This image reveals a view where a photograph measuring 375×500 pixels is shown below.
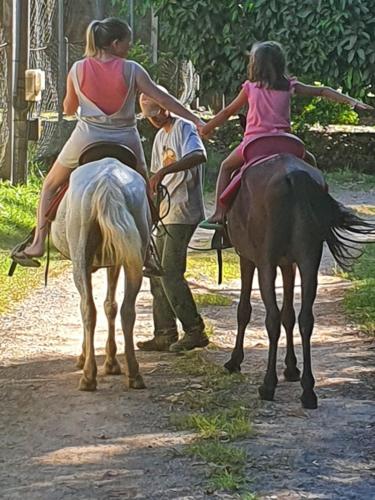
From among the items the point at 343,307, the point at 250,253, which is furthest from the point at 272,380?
the point at 343,307

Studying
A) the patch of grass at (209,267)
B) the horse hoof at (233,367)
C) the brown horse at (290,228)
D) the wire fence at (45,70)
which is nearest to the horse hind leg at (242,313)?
the horse hoof at (233,367)

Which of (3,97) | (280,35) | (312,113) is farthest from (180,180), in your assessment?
(312,113)

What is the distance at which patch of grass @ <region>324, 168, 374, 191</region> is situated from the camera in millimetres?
17142

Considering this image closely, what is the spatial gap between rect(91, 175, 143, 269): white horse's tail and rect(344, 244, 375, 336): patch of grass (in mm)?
2665

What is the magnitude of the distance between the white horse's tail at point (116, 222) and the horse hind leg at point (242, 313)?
101 cm

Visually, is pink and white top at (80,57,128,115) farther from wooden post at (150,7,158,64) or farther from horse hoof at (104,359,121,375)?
wooden post at (150,7,158,64)

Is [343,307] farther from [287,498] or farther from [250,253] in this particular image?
[287,498]

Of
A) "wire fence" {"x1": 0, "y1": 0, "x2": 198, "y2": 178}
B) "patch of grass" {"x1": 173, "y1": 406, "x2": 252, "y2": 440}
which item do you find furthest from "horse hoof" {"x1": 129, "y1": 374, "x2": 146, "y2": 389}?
"wire fence" {"x1": 0, "y1": 0, "x2": 198, "y2": 178}

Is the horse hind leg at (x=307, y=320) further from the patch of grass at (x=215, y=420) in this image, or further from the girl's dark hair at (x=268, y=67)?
the girl's dark hair at (x=268, y=67)

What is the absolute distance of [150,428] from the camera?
5840 millimetres

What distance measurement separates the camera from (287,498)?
15.5 ft

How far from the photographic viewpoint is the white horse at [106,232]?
6246 millimetres

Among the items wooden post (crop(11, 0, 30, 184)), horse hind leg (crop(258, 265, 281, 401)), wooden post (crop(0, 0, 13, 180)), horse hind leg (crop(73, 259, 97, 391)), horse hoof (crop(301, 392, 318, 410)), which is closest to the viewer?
horse hoof (crop(301, 392, 318, 410))

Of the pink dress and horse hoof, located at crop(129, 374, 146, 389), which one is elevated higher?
the pink dress
